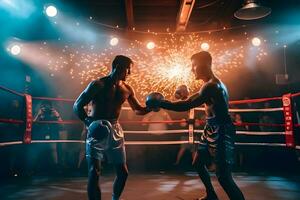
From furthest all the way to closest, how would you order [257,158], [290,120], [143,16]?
[143,16] < [257,158] < [290,120]

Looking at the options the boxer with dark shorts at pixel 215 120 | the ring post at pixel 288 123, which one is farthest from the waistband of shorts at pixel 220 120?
the ring post at pixel 288 123

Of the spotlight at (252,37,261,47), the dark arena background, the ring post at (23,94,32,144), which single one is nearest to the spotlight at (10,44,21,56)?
the dark arena background

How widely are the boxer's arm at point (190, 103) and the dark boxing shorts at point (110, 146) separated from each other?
508 mm

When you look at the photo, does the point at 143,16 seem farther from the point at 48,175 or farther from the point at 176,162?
the point at 48,175

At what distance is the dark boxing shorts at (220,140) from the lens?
8.08ft

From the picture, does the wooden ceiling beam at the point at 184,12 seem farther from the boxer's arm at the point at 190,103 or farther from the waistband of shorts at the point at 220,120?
the waistband of shorts at the point at 220,120

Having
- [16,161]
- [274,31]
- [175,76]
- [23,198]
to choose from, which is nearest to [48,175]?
[16,161]

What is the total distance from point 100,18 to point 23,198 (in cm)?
451

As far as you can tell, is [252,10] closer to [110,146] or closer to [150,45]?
[150,45]

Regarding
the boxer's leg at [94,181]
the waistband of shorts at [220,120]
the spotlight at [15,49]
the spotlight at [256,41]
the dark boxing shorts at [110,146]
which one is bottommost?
the boxer's leg at [94,181]

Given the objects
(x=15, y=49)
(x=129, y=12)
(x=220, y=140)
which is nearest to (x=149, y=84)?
(x=129, y=12)

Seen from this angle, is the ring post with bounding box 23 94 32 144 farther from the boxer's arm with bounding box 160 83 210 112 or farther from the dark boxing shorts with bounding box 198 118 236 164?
the dark boxing shorts with bounding box 198 118 236 164

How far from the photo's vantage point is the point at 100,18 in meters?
6.59

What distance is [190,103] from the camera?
258 centimetres
